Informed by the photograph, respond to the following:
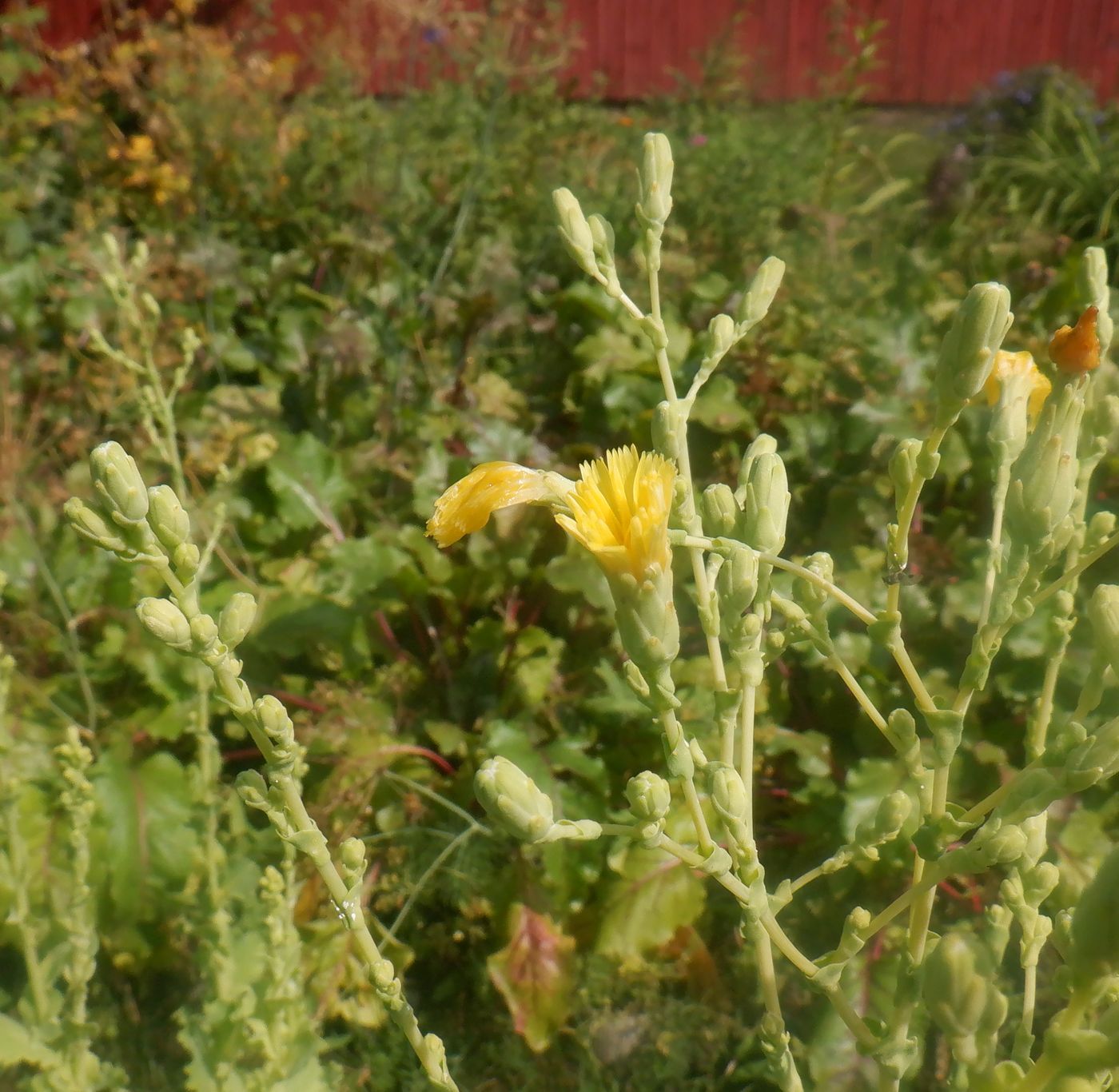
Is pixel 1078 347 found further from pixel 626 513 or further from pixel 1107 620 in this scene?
pixel 626 513

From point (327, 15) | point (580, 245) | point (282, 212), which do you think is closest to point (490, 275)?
point (282, 212)

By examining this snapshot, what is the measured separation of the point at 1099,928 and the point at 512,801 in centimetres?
35

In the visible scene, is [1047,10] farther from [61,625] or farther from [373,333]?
[61,625]

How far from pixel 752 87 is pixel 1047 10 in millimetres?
2827

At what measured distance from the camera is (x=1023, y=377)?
0.93m

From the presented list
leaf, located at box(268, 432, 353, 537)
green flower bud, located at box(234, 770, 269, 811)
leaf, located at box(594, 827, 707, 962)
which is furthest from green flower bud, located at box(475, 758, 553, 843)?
leaf, located at box(268, 432, 353, 537)

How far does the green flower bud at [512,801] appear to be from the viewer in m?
0.70

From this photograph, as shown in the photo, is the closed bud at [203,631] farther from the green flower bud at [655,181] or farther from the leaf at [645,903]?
the leaf at [645,903]

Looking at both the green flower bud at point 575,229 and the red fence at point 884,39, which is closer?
the green flower bud at point 575,229

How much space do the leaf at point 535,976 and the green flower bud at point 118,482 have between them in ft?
4.88

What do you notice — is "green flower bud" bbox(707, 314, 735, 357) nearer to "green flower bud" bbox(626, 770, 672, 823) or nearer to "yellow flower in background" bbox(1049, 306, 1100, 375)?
"yellow flower in background" bbox(1049, 306, 1100, 375)

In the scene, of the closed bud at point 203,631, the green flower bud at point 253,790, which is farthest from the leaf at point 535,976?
the closed bud at point 203,631

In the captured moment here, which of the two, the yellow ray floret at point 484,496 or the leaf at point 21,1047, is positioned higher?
the yellow ray floret at point 484,496

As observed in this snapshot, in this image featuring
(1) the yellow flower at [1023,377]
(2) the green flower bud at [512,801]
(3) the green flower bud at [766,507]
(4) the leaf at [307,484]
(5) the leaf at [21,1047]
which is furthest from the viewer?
(4) the leaf at [307,484]
